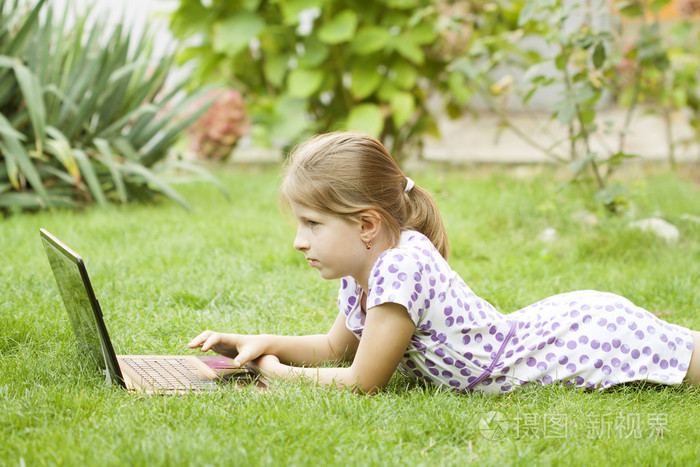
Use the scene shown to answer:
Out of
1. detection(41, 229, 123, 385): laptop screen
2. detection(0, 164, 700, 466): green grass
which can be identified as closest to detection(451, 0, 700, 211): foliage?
detection(0, 164, 700, 466): green grass

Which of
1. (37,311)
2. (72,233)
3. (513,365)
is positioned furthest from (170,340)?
(72,233)

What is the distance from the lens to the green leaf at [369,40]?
5.54 m

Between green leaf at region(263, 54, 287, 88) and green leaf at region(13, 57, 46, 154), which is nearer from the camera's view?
green leaf at region(13, 57, 46, 154)

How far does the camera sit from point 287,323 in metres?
2.72

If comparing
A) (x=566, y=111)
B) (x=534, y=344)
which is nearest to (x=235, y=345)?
(x=534, y=344)

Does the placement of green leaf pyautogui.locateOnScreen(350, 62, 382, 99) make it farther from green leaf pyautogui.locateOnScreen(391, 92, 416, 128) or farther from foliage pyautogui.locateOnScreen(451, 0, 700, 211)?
foliage pyautogui.locateOnScreen(451, 0, 700, 211)

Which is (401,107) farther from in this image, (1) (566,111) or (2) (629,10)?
(1) (566,111)

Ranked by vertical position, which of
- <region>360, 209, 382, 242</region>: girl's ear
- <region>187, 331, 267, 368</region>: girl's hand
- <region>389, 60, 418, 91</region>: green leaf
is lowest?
<region>187, 331, 267, 368</region>: girl's hand

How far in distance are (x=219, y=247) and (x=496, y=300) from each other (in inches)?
54.4

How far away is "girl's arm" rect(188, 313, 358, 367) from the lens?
2127 millimetres

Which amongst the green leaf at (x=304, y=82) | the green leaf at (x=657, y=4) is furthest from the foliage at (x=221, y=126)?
the green leaf at (x=657, y=4)

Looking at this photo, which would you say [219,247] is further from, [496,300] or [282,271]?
[496,300]

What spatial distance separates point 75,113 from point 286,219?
2580 millimetres

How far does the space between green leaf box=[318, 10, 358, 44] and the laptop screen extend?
3616mm
